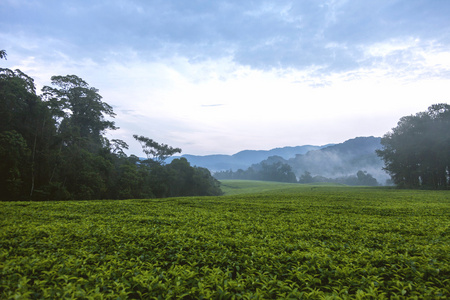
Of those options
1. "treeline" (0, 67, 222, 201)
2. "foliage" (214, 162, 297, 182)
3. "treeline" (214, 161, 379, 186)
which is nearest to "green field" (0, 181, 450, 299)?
"treeline" (0, 67, 222, 201)

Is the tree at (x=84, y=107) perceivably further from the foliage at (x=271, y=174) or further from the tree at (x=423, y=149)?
the foliage at (x=271, y=174)

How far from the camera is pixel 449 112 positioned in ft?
126

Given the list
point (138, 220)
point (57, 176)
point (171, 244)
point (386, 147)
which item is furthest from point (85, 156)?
point (386, 147)

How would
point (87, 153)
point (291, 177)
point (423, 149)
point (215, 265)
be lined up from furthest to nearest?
point (291, 177) < point (423, 149) < point (87, 153) < point (215, 265)

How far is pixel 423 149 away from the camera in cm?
3938

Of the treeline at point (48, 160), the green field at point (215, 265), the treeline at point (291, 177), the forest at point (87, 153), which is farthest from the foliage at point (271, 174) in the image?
the green field at point (215, 265)

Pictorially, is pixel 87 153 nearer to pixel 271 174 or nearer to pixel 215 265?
pixel 215 265

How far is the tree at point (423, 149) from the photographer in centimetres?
3766

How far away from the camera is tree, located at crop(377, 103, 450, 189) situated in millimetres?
37656

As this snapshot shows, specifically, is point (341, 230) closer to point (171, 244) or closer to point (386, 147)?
point (171, 244)

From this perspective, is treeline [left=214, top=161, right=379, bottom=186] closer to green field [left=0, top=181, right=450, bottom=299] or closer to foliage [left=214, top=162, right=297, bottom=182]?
foliage [left=214, top=162, right=297, bottom=182]

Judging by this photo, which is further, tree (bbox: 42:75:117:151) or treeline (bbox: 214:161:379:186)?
treeline (bbox: 214:161:379:186)

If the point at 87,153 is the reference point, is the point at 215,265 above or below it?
below

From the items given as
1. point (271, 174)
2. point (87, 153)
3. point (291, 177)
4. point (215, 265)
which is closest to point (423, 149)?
point (215, 265)
